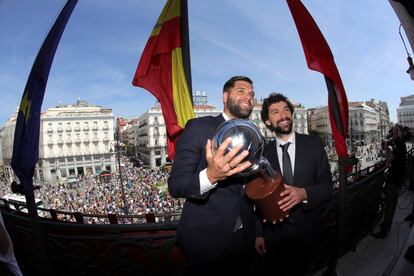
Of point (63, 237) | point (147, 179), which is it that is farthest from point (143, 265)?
point (147, 179)

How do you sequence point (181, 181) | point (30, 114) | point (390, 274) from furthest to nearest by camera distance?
1. point (30, 114)
2. point (390, 274)
3. point (181, 181)

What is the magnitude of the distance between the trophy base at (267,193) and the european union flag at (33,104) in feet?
7.16

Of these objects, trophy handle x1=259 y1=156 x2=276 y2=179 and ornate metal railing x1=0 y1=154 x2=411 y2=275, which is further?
ornate metal railing x1=0 y1=154 x2=411 y2=275

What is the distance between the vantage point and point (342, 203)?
6.56 feet

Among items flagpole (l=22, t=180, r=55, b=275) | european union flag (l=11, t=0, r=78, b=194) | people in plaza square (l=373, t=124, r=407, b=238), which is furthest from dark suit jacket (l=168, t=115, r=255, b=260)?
people in plaza square (l=373, t=124, r=407, b=238)

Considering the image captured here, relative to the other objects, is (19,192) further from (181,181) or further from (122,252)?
(181,181)

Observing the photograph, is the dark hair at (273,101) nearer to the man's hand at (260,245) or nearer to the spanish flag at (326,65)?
the spanish flag at (326,65)

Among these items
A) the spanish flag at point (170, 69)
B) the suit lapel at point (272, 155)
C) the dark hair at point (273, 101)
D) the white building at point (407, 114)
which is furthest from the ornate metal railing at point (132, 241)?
the white building at point (407, 114)

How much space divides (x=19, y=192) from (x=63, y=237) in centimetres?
71

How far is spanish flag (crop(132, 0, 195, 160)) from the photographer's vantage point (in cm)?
320

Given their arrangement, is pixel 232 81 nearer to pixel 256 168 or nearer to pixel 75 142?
pixel 256 168

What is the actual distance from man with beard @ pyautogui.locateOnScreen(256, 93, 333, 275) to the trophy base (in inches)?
20.4

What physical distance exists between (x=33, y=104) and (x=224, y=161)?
7.30 ft

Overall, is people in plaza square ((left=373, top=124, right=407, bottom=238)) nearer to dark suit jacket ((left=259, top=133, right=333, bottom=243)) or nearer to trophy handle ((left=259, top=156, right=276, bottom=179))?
dark suit jacket ((left=259, top=133, right=333, bottom=243))
